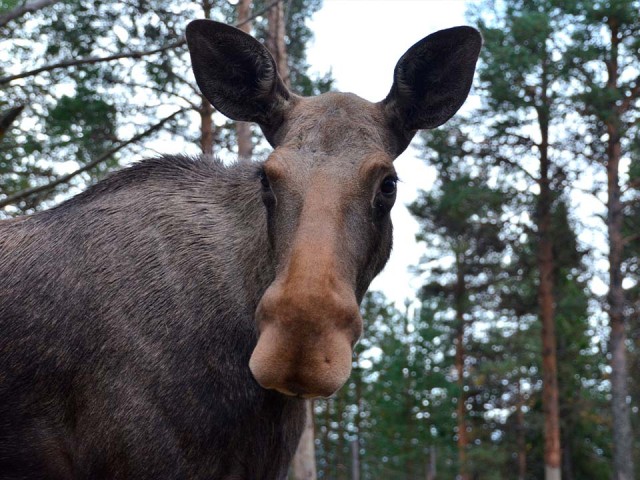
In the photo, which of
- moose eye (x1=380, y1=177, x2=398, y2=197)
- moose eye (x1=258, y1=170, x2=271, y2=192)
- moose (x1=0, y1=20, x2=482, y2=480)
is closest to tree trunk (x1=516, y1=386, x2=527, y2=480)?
moose (x1=0, y1=20, x2=482, y2=480)

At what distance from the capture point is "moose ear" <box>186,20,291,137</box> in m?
3.97

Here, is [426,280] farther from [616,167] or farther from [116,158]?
[116,158]

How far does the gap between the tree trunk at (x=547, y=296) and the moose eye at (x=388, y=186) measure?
19.3 metres

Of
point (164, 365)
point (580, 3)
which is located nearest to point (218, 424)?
point (164, 365)

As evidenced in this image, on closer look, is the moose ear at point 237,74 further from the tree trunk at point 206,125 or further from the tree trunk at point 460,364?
the tree trunk at point 460,364

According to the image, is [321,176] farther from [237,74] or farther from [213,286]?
[237,74]

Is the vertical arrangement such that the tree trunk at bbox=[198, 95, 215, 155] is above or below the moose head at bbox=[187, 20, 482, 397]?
above

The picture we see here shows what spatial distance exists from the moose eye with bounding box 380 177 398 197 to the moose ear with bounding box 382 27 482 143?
0.61 metres

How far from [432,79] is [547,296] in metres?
20.5

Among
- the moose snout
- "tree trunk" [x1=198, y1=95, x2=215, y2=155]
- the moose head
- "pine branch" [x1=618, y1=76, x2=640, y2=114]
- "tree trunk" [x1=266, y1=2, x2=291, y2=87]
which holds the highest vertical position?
"pine branch" [x1=618, y1=76, x2=640, y2=114]

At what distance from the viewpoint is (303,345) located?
9.02ft

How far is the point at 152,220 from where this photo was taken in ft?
13.1

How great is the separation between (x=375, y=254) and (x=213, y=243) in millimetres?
980

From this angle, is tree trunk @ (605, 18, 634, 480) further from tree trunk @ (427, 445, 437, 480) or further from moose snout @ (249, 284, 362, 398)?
moose snout @ (249, 284, 362, 398)
